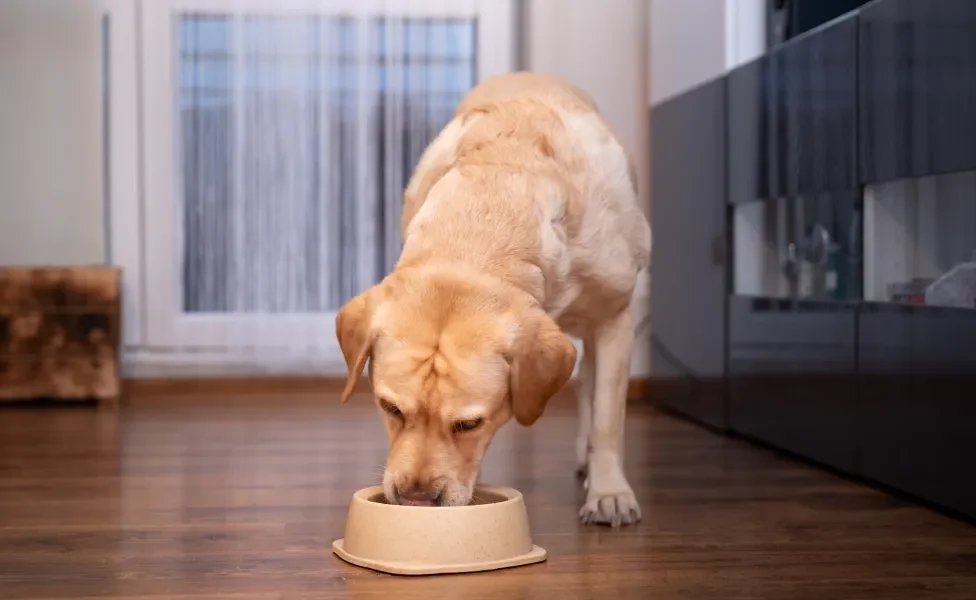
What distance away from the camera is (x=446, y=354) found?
193cm

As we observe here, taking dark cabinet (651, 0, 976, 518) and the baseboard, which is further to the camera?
the baseboard

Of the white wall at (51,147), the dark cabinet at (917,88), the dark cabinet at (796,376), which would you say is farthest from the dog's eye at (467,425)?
the white wall at (51,147)

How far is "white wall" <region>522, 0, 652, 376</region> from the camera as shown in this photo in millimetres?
4809

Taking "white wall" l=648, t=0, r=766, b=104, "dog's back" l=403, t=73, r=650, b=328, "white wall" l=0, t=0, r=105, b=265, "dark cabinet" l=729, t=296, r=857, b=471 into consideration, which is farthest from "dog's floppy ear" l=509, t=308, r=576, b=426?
"white wall" l=0, t=0, r=105, b=265

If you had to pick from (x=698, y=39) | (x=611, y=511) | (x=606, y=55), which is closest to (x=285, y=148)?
(x=606, y=55)

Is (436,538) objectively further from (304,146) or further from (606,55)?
(606,55)

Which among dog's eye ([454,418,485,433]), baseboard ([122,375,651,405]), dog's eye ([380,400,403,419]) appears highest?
dog's eye ([380,400,403,419])

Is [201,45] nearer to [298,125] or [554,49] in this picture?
[298,125]

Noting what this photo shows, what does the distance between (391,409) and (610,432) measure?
70 centimetres

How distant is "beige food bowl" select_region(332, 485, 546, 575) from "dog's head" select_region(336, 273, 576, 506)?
1.1 inches

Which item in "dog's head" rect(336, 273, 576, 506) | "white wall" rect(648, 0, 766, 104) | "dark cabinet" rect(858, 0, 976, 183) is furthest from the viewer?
"white wall" rect(648, 0, 766, 104)

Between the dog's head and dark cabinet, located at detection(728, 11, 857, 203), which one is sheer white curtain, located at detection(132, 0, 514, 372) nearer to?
dark cabinet, located at detection(728, 11, 857, 203)

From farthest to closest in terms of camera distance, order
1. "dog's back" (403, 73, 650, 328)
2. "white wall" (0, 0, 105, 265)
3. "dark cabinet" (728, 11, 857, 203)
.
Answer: "white wall" (0, 0, 105, 265) → "dark cabinet" (728, 11, 857, 203) → "dog's back" (403, 73, 650, 328)

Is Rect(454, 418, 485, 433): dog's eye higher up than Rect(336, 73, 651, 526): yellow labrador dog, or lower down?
lower down
